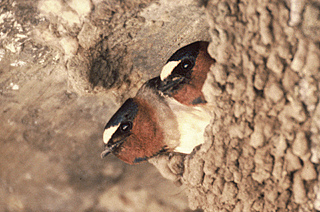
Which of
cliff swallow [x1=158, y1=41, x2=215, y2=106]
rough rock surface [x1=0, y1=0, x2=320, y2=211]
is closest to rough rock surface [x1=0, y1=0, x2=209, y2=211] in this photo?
rough rock surface [x1=0, y1=0, x2=320, y2=211]

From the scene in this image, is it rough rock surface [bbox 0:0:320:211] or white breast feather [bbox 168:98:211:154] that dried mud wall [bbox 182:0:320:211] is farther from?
white breast feather [bbox 168:98:211:154]

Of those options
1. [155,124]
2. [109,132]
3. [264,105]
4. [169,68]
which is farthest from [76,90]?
[264,105]

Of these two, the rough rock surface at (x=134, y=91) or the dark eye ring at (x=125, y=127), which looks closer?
the rough rock surface at (x=134, y=91)

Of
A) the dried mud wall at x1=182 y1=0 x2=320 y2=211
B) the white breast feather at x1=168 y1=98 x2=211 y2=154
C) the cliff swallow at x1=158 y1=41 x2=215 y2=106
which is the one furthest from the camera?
the white breast feather at x1=168 y1=98 x2=211 y2=154

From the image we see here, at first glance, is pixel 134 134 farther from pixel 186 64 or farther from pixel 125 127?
pixel 186 64

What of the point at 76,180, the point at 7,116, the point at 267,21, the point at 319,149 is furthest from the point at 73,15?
the point at 319,149

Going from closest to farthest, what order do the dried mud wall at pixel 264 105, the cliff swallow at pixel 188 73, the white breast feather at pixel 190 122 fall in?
the dried mud wall at pixel 264 105 < the cliff swallow at pixel 188 73 < the white breast feather at pixel 190 122

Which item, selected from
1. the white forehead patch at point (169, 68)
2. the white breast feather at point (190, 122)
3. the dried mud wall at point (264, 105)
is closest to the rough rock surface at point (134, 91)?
the dried mud wall at point (264, 105)

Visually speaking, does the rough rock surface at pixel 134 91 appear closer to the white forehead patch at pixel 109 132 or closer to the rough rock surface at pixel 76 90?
the rough rock surface at pixel 76 90
